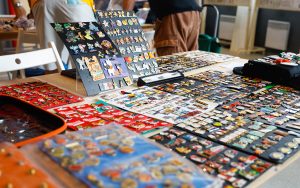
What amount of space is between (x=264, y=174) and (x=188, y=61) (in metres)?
1.15

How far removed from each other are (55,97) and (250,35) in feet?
14.5

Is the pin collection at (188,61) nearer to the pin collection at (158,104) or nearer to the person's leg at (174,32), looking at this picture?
the person's leg at (174,32)

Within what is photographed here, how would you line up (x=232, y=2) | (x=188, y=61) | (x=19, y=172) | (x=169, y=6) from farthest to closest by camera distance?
(x=232, y=2) → (x=169, y=6) → (x=188, y=61) → (x=19, y=172)

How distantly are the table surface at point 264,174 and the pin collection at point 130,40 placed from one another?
8.7 inches

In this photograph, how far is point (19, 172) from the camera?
1.53ft

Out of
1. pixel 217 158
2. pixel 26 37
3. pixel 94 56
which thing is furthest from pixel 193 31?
pixel 217 158

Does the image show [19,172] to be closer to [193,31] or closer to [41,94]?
[41,94]

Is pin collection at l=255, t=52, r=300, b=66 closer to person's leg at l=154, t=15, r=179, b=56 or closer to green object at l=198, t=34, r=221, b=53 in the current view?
person's leg at l=154, t=15, r=179, b=56

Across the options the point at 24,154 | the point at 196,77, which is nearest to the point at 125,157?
the point at 24,154

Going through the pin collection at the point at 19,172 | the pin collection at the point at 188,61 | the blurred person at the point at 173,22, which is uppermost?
the blurred person at the point at 173,22

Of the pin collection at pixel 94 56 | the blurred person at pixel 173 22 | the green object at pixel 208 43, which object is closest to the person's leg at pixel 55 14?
the blurred person at pixel 173 22

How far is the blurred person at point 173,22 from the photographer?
203 centimetres

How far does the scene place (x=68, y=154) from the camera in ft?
1.71

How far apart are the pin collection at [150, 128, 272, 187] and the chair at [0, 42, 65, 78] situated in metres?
0.81
